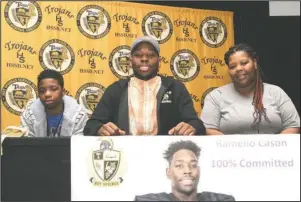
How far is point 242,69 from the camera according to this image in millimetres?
2320

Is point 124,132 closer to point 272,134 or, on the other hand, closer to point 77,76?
point 272,134

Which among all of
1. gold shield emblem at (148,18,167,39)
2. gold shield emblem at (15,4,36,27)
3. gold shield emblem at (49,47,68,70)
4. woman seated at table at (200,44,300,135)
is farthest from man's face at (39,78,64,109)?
gold shield emblem at (148,18,167,39)

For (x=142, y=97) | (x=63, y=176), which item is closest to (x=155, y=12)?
(x=142, y=97)

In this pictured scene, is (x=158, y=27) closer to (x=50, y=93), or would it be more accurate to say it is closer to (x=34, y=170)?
(x=50, y=93)

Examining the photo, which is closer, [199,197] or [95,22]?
[199,197]

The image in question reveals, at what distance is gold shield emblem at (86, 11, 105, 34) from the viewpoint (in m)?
3.77

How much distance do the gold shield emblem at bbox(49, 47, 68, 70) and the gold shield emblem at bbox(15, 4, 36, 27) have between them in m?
0.33

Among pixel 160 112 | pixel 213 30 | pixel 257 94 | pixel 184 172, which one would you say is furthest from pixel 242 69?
pixel 213 30

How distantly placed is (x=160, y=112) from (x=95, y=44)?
68.6 inches

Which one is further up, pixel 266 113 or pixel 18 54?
pixel 18 54

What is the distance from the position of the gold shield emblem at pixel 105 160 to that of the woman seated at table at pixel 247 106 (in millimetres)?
499

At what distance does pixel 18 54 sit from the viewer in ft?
11.6

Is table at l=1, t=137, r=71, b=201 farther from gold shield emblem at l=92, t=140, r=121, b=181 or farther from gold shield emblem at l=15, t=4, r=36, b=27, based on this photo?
gold shield emblem at l=15, t=4, r=36, b=27

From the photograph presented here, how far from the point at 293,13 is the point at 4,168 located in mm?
1950
